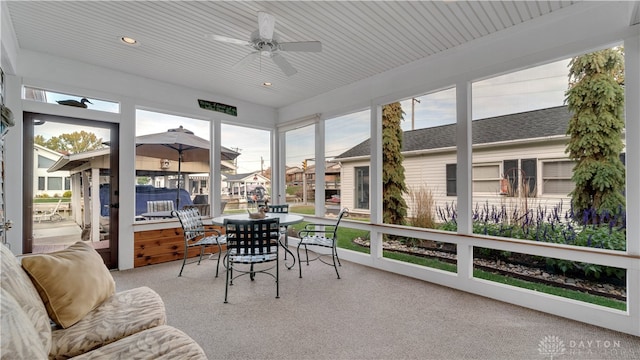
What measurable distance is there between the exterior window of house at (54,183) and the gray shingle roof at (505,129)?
4735 mm

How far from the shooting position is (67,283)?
1.60 m

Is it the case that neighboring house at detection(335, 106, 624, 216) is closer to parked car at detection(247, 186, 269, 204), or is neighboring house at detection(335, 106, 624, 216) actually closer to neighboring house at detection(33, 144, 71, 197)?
parked car at detection(247, 186, 269, 204)

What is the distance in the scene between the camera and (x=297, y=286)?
11.3 ft

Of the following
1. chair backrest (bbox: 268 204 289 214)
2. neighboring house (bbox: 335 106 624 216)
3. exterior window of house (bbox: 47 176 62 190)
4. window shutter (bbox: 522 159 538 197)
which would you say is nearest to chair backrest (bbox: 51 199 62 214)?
exterior window of house (bbox: 47 176 62 190)

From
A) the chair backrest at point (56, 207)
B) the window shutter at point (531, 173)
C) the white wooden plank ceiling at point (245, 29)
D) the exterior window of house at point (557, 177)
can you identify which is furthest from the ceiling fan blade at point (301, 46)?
the chair backrest at point (56, 207)

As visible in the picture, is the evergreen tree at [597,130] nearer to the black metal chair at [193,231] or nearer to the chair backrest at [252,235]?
the chair backrest at [252,235]

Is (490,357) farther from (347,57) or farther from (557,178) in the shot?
(347,57)

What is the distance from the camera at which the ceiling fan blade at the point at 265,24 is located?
2.51 m

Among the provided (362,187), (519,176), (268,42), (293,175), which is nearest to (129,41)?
(268,42)

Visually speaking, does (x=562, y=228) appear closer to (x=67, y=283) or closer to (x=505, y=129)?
(x=505, y=129)

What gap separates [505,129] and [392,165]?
5.12 feet

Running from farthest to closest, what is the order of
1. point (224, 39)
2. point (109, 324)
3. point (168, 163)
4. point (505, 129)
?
point (168, 163), point (505, 129), point (224, 39), point (109, 324)

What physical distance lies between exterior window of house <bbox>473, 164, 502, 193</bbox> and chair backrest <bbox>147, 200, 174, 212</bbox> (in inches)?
177

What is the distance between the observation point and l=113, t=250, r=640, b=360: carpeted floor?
212cm
